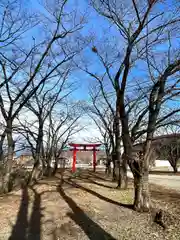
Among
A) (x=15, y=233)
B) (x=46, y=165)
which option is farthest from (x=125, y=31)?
(x=46, y=165)

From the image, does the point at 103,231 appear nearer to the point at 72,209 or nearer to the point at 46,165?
the point at 72,209

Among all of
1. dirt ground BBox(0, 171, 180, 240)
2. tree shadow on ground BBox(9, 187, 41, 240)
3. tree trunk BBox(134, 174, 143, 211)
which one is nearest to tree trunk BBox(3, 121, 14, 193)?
dirt ground BBox(0, 171, 180, 240)

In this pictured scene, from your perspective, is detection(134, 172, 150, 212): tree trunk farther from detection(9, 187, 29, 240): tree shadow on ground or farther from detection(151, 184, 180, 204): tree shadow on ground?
detection(9, 187, 29, 240): tree shadow on ground

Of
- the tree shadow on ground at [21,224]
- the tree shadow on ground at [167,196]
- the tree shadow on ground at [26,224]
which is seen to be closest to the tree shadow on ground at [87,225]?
the tree shadow on ground at [26,224]

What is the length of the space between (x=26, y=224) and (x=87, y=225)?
138 cm

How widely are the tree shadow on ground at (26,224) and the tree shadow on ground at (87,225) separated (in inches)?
33.6

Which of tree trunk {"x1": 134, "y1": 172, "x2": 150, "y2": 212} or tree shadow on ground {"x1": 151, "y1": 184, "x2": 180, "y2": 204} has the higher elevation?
tree trunk {"x1": 134, "y1": 172, "x2": 150, "y2": 212}

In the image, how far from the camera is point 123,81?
6480mm

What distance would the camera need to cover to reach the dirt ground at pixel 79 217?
200 inches

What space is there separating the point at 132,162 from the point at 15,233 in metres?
3.18

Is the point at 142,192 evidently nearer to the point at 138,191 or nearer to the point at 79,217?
the point at 138,191

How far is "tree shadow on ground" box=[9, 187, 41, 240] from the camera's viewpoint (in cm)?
504

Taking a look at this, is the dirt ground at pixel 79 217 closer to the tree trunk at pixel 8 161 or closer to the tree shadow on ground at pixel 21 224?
the tree shadow on ground at pixel 21 224

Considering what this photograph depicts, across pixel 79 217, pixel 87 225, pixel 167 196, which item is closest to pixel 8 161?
pixel 79 217
